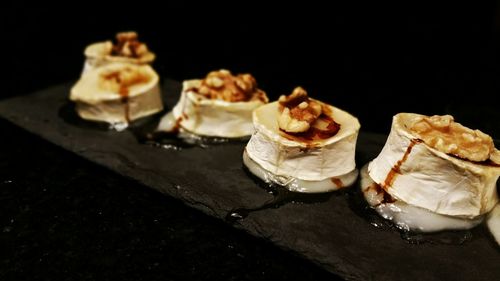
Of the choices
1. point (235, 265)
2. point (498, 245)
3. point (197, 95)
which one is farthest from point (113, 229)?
point (498, 245)

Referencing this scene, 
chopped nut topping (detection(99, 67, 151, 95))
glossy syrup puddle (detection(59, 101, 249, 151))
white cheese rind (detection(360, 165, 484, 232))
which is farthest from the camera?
chopped nut topping (detection(99, 67, 151, 95))

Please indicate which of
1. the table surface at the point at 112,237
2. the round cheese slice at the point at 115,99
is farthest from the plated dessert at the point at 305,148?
the round cheese slice at the point at 115,99

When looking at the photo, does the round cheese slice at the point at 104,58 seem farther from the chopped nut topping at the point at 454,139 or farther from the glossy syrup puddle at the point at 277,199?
the chopped nut topping at the point at 454,139

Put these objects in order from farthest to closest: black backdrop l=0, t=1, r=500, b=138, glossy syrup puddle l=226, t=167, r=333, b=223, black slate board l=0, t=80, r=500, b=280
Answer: black backdrop l=0, t=1, r=500, b=138, glossy syrup puddle l=226, t=167, r=333, b=223, black slate board l=0, t=80, r=500, b=280

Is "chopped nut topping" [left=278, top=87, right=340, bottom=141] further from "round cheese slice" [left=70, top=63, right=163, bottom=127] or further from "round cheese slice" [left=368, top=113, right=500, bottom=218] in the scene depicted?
"round cheese slice" [left=70, top=63, right=163, bottom=127]

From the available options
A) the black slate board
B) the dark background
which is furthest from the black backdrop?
the black slate board

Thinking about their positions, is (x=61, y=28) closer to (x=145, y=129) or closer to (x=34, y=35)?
(x=34, y=35)

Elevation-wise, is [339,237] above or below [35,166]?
above
